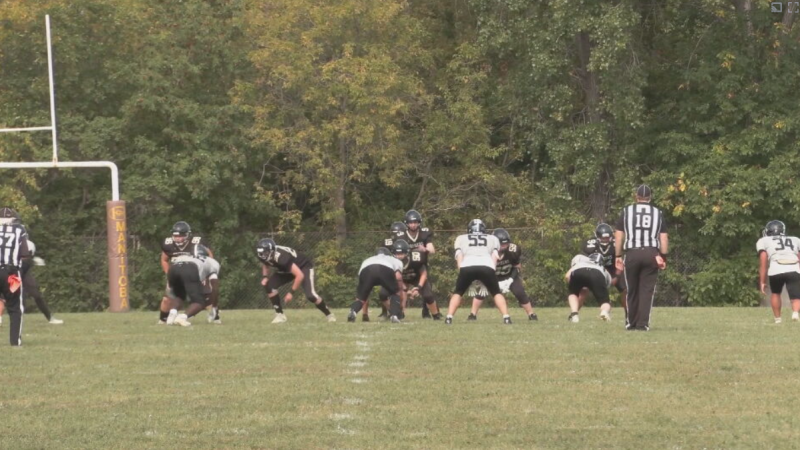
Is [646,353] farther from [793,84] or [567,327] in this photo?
[793,84]

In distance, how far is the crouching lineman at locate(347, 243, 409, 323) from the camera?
19422 mm

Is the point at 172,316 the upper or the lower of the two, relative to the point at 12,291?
lower

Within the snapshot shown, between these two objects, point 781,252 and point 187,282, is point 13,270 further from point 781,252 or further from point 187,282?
point 781,252

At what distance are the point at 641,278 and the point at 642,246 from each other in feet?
1.19

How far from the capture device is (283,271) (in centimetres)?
2070

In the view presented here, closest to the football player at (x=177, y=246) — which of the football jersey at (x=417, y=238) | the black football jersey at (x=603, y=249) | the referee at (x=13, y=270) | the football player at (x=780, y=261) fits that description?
the football jersey at (x=417, y=238)

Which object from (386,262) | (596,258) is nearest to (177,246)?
(386,262)

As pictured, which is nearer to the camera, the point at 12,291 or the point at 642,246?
the point at 12,291

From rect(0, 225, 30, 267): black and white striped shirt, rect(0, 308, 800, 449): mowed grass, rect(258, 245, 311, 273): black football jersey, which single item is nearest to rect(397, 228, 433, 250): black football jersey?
rect(258, 245, 311, 273): black football jersey

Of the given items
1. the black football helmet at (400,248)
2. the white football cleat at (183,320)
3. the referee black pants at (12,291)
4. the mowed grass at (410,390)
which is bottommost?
the mowed grass at (410,390)

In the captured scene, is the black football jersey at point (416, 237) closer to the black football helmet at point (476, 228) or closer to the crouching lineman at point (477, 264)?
the black football helmet at point (476, 228)

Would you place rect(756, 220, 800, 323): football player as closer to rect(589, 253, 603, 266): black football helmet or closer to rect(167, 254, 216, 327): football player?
rect(589, 253, 603, 266): black football helmet

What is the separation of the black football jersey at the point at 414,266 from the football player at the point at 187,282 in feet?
9.43

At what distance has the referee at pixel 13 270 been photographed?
52.5 ft
